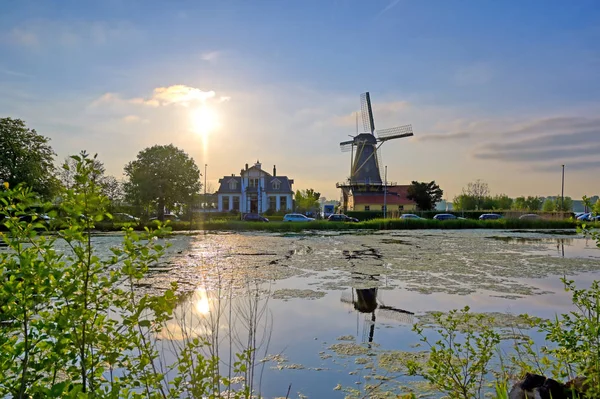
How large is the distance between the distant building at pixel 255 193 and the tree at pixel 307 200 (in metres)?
4.27

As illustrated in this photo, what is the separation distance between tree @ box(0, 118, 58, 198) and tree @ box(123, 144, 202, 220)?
6436 millimetres

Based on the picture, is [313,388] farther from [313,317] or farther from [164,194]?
[164,194]

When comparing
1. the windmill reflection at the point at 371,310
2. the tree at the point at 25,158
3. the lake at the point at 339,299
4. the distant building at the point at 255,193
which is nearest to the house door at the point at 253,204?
the distant building at the point at 255,193

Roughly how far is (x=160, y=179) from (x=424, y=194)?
36.1 metres

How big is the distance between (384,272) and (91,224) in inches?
485

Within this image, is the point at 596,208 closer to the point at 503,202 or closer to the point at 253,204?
the point at 253,204

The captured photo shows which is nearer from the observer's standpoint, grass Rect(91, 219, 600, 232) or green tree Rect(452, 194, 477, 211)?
grass Rect(91, 219, 600, 232)

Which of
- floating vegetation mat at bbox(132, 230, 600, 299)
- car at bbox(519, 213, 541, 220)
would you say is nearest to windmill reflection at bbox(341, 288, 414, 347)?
floating vegetation mat at bbox(132, 230, 600, 299)

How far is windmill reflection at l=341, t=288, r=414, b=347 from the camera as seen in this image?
792 centimetres

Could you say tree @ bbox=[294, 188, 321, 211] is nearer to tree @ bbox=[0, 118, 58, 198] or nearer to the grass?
the grass

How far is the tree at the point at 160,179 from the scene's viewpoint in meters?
37.2

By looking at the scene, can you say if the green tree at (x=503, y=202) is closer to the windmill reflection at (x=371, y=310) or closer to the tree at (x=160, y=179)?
the tree at (x=160, y=179)

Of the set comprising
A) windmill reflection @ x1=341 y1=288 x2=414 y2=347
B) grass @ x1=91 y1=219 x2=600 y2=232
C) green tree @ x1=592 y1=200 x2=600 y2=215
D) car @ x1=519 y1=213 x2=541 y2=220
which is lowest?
windmill reflection @ x1=341 y1=288 x2=414 y2=347

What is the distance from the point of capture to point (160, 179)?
37781 mm
